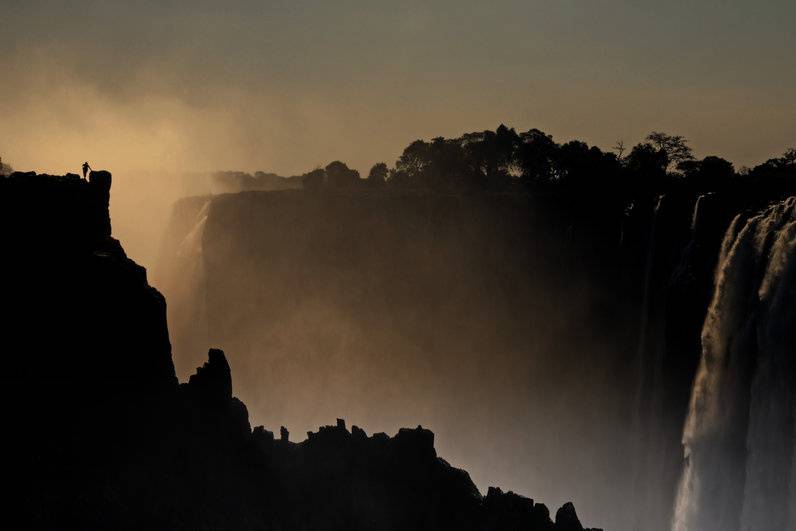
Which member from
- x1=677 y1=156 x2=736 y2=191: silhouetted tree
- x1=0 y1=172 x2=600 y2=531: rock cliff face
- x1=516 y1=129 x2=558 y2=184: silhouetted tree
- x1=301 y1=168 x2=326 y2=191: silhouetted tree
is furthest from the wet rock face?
x1=301 y1=168 x2=326 y2=191: silhouetted tree

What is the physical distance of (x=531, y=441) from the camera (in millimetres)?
86312

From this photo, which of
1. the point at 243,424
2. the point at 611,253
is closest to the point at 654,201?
the point at 611,253

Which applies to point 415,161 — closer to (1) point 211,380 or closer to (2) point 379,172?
(2) point 379,172

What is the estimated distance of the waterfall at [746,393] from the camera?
50.7 m

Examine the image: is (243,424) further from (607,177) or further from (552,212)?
(607,177)

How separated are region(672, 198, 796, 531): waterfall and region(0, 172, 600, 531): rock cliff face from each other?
1169cm

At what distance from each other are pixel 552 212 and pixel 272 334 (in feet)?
104

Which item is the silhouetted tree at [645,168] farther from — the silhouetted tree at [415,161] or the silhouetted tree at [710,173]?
the silhouetted tree at [415,161]

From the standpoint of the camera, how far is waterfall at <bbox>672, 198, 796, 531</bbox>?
166 feet

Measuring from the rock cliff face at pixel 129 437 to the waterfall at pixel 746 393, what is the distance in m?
11.7

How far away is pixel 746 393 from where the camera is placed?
55.9m

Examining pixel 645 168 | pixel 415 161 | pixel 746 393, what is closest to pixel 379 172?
pixel 415 161

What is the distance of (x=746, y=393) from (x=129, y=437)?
33.5m

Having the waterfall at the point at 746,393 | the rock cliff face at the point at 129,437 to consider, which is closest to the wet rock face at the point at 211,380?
the rock cliff face at the point at 129,437
